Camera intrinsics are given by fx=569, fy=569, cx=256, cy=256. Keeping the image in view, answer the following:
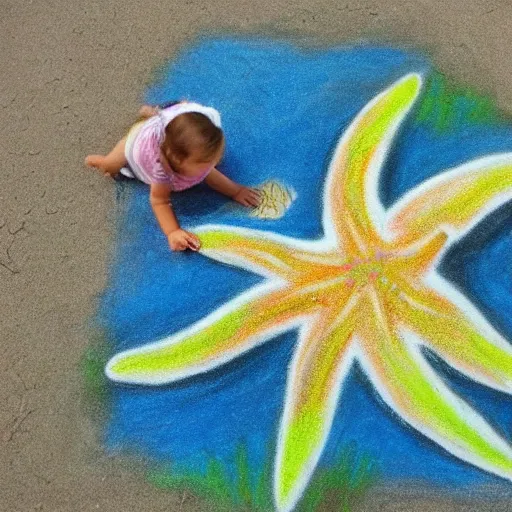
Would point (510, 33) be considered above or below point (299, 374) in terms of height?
above

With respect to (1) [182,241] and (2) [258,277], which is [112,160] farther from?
(2) [258,277]

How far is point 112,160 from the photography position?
7.43 feet

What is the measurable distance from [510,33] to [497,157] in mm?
649

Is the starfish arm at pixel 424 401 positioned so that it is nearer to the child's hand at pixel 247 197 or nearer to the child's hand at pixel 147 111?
the child's hand at pixel 247 197

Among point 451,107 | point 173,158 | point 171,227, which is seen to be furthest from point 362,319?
point 451,107

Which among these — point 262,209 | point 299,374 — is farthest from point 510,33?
point 299,374

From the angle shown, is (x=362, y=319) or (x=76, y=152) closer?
(x=362, y=319)

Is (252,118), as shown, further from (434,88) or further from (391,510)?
(391,510)

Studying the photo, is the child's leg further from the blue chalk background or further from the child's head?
the child's head

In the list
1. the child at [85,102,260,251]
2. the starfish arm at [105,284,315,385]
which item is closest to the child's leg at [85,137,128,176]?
the child at [85,102,260,251]

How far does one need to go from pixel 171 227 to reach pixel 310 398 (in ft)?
2.76

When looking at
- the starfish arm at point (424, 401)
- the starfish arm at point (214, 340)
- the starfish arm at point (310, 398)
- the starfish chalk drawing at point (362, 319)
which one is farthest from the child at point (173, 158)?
the starfish arm at point (424, 401)

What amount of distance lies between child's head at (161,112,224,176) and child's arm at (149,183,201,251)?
331mm

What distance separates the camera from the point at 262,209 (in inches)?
91.0
